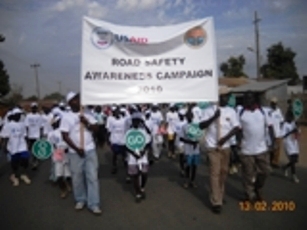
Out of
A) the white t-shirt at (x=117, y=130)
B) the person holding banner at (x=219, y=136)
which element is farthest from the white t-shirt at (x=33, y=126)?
the person holding banner at (x=219, y=136)

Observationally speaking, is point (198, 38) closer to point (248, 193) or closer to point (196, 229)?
point (248, 193)

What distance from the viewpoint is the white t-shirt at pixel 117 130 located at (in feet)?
32.0

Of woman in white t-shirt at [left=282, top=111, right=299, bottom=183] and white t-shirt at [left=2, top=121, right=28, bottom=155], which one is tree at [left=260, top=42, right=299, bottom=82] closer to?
woman in white t-shirt at [left=282, top=111, right=299, bottom=183]

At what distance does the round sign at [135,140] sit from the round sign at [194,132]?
1.25m

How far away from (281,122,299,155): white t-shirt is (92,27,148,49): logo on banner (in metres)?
3.96

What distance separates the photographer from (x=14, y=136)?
8.76 metres

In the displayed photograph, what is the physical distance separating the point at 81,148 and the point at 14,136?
11.1 ft

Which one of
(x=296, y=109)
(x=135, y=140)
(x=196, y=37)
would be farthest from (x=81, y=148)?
(x=296, y=109)

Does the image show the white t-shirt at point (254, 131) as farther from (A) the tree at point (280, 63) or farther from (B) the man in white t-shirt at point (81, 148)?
(A) the tree at point (280, 63)

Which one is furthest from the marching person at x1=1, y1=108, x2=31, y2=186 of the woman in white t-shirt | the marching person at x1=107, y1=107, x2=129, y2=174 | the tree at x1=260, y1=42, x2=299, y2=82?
the tree at x1=260, y1=42, x2=299, y2=82

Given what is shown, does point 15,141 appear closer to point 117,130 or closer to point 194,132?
point 117,130

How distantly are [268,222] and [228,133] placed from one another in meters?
1.50

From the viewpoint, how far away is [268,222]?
5.37 meters

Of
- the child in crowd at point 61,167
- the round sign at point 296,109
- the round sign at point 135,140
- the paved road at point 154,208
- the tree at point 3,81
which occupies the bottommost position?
the paved road at point 154,208
